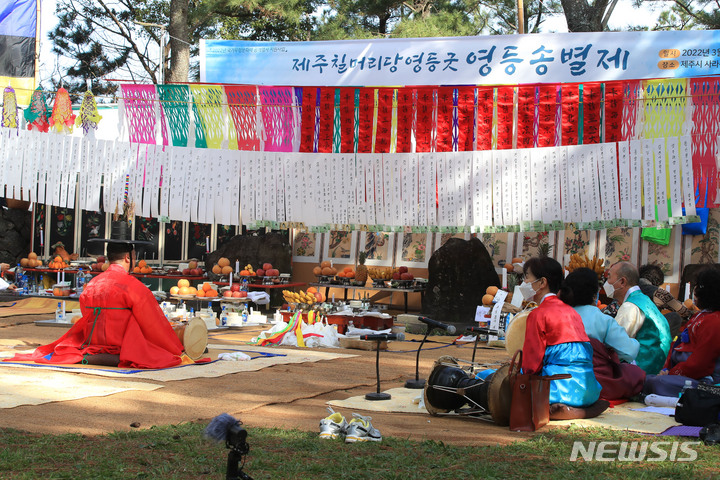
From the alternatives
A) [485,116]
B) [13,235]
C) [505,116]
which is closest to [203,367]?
[485,116]

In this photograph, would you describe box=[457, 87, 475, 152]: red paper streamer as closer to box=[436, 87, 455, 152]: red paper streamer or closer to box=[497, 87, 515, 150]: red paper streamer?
box=[436, 87, 455, 152]: red paper streamer

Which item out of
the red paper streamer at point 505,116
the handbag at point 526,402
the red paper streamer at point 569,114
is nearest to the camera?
the handbag at point 526,402

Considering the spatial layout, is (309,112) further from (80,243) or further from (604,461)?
(80,243)

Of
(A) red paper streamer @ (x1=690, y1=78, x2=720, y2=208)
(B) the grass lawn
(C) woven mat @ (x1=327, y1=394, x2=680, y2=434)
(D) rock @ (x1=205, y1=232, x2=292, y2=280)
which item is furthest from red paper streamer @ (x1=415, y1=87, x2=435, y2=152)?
(D) rock @ (x1=205, y1=232, x2=292, y2=280)

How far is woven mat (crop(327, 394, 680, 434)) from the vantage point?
16.5 feet

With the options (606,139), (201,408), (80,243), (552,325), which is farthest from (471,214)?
(80,243)

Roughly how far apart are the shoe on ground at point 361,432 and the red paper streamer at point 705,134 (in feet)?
15.8

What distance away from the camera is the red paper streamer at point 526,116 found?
8.16m

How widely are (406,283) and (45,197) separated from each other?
6250 millimetres

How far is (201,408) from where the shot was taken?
5.46 m

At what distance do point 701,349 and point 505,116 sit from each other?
3.49 meters

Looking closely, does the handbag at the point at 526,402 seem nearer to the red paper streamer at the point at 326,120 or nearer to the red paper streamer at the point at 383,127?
the red paper streamer at the point at 383,127

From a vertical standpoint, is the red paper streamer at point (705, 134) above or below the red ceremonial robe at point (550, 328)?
above

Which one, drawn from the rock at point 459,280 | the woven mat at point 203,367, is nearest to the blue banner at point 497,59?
the woven mat at point 203,367
